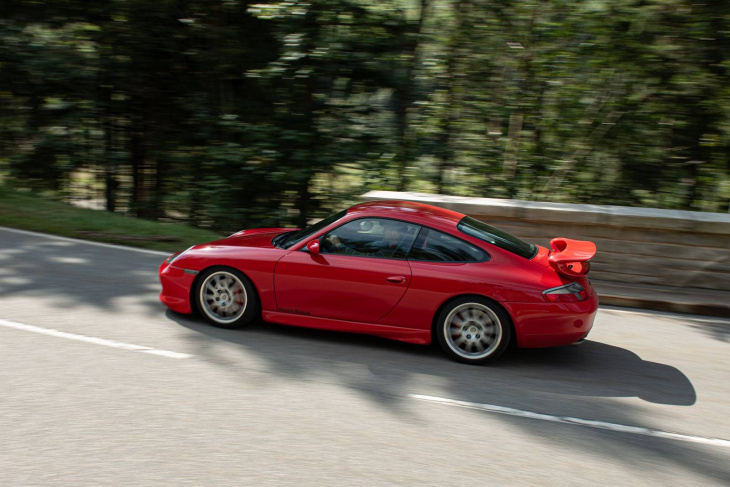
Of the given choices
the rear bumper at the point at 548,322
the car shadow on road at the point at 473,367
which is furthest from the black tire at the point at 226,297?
the rear bumper at the point at 548,322

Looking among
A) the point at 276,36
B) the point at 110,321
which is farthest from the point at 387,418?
the point at 276,36

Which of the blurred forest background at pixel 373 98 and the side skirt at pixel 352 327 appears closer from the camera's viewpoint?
the side skirt at pixel 352 327

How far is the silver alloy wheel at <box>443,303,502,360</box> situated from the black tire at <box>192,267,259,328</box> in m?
1.83

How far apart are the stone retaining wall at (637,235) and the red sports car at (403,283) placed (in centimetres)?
246

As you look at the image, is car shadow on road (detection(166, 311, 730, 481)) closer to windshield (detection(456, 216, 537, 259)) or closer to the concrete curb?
windshield (detection(456, 216, 537, 259))

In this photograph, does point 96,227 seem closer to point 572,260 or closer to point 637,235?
point 572,260

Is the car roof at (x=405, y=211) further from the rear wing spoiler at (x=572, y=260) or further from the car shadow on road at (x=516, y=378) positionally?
the car shadow on road at (x=516, y=378)

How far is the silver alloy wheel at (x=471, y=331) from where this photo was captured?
5566 millimetres

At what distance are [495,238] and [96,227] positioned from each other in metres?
6.87

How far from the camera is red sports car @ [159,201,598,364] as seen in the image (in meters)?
5.51

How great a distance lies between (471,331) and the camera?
5613mm

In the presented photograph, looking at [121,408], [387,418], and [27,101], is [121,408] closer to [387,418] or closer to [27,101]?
[387,418]

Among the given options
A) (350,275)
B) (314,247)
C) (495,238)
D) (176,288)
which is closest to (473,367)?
(495,238)

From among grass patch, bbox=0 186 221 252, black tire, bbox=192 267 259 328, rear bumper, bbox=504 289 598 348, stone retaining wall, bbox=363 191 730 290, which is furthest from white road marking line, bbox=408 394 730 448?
grass patch, bbox=0 186 221 252
